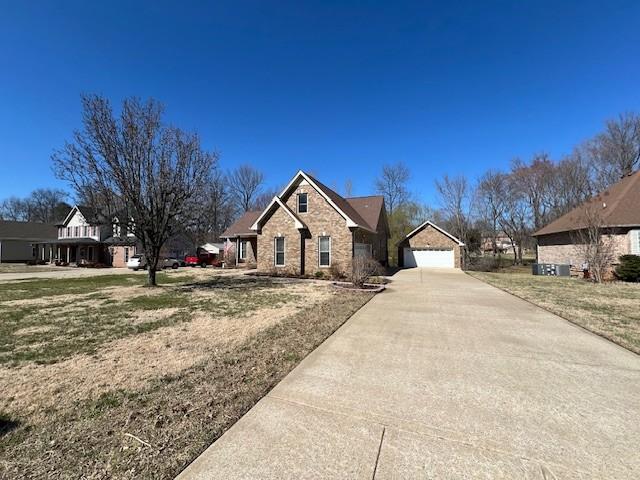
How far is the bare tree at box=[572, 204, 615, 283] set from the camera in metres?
16.5

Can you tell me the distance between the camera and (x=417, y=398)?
11.9 ft

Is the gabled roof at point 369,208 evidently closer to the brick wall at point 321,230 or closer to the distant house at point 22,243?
the brick wall at point 321,230

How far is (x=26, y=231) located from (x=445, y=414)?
5706 cm

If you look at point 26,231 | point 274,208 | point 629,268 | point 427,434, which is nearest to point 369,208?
point 274,208

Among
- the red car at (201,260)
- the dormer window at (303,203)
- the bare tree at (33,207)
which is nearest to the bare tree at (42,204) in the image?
the bare tree at (33,207)

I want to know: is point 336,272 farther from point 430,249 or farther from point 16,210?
point 16,210

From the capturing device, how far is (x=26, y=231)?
4147 cm

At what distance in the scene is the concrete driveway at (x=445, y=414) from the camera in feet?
8.18

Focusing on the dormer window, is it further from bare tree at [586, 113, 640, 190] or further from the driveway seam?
bare tree at [586, 113, 640, 190]

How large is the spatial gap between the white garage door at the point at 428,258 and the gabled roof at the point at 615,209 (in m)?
8.51

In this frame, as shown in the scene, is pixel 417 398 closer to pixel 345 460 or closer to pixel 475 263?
pixel 345 460

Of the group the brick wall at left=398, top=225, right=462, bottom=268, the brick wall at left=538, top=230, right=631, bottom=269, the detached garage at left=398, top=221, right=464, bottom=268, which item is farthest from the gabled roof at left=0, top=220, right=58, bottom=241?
the brick wall at left=538, top=230, right=631, bottom=269

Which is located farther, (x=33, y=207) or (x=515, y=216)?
(x=33, y=207)

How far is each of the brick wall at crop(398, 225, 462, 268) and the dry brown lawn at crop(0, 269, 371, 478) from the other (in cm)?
2186
